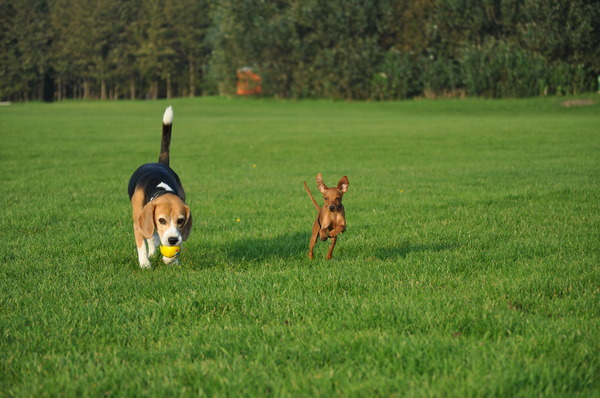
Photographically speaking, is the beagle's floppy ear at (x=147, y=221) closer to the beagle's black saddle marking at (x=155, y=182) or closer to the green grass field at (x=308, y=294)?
the beagle's black saddle marking at (x=155, y=182)

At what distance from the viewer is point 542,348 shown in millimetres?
4578

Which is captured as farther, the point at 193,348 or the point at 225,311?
the point at 225,311

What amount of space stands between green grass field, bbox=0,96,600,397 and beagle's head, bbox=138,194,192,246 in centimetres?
48

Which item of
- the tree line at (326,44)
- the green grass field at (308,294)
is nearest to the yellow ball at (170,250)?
the green grass field at (308,294)

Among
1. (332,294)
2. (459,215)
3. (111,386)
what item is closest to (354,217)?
(459,215)

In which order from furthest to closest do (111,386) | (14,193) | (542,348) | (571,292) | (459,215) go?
1. (14,193)
2. (459,215)
3. (571,292)
4. (542,348)
5. (111,386)

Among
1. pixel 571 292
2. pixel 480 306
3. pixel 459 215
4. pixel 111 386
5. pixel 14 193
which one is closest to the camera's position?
pixel 111 386

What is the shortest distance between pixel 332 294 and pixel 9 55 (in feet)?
373

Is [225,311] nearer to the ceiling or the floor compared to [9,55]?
nearer to the floor

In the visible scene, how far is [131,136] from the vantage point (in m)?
31.6

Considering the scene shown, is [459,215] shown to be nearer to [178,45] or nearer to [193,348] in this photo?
[193,348]

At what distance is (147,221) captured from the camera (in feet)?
22.5

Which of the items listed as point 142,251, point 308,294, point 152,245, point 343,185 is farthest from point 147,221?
point 343,185

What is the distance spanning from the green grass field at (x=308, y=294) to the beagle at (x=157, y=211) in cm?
40
